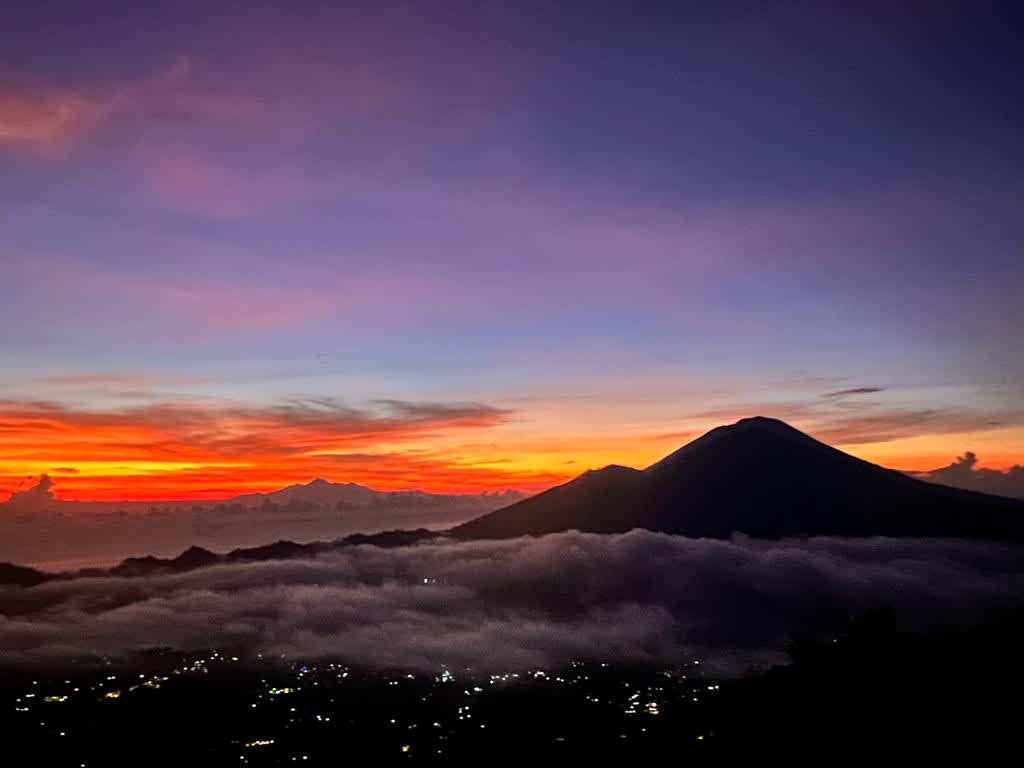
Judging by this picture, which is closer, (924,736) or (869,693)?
(924,736)

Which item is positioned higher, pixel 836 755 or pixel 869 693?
pixel 869 693

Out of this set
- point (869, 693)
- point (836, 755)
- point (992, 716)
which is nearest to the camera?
point (992, 716)

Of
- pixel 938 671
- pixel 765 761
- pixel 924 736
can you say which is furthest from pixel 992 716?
pixel 765 761

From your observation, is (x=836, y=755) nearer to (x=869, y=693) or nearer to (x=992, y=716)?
(x=869, y=693)

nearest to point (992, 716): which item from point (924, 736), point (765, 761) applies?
point (924, 736)

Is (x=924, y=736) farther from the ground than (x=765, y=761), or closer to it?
farther from the ground

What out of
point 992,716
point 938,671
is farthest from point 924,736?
point 938,671

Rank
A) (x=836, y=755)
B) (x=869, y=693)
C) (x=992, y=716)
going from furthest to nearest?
(x=869, y=693), (x=836, y=755), (x=992, y=716)

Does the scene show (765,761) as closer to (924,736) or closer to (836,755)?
(836,755)
